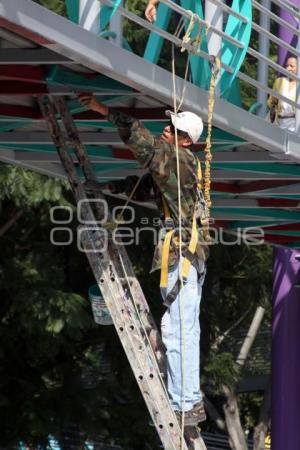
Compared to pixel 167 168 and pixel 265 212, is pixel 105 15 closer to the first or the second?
pixel 167 168

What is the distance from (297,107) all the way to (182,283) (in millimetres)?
3079

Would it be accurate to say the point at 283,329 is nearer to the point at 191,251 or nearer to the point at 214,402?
the point at 191,251

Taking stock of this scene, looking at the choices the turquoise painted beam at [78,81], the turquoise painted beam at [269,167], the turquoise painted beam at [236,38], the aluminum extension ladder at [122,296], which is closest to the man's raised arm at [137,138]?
the turquoise painted beam at [78,81]

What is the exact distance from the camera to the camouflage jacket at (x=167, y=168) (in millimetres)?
8414

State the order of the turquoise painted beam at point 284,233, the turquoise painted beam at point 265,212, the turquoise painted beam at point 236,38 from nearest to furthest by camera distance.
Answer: the turquoise painted beam at point 236,38 → the turquoise painted beam at point 265,212 → the turquoise painted beam at point 284,233

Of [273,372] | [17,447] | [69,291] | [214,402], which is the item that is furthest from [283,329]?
[214,402]

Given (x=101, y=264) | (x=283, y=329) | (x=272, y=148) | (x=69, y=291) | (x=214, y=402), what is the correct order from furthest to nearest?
(x=214, y=402) < (x=69, y=291) < (x=283, y=329) < (x=272, y=148) < (x=101, y=264)

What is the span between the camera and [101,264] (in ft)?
29.5

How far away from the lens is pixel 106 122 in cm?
1035

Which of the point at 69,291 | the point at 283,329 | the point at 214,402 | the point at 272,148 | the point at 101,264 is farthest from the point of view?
the point at 214,402

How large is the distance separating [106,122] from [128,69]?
1.82 m

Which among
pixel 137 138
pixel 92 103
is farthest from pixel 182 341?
pixel 92 103

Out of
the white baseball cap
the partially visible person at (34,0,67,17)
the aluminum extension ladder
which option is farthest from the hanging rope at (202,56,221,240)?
the partially visible person at (34,0,67,17)

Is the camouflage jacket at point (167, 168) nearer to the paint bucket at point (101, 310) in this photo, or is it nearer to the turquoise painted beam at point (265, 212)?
the paint bucket at point (101, 310)
